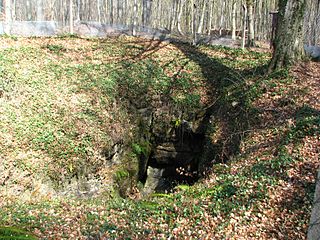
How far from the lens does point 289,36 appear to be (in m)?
11.8

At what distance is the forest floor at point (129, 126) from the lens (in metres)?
5.82

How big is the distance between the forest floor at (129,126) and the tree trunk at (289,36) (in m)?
0.55

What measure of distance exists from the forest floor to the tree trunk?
0.55m

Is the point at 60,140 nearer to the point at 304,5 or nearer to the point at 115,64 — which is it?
the point at 115,64

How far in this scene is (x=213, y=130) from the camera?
37.1ft

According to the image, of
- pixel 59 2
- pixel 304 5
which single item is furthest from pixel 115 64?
pixel 59 2

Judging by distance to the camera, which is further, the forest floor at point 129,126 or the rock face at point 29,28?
the rock face at point 29,28

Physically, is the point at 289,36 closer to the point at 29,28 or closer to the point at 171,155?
the point at 171,155

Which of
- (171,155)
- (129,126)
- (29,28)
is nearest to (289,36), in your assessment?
(171,155)

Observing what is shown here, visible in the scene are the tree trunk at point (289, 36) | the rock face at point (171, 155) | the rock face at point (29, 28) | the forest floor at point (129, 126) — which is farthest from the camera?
the rock face at point (29, 28)

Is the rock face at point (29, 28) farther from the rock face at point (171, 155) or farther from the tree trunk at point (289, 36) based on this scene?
the tree trunk at point (289, 36)

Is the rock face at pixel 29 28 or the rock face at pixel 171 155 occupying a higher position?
the rock face at pixel 29 28

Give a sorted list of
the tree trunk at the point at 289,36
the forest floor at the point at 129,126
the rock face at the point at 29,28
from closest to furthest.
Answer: the forest floor at the point at 129,126 → the tree trunk at the point at 289,36 → the rock face at the point at 29,28

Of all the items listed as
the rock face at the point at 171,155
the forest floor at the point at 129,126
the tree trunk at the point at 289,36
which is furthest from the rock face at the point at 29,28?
the tree trunk at the point at 289,36
